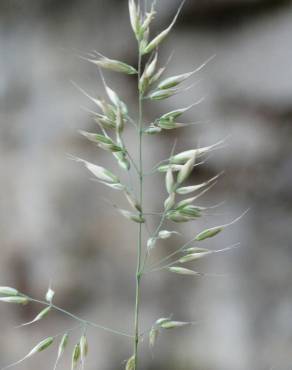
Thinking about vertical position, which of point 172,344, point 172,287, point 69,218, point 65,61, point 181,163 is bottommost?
point 172,344

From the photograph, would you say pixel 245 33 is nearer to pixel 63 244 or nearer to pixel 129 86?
pixel 129 86

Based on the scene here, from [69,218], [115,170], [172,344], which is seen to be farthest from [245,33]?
[172,344]

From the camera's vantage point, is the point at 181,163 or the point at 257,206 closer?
the point at 181,163

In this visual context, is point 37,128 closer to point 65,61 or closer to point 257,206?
point 65,61

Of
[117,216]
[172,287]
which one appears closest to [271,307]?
[172,287]

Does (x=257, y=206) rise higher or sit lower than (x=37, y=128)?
lower

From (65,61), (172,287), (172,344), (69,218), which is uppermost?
(65,61)

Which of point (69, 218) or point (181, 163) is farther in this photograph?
point (69, 218)
